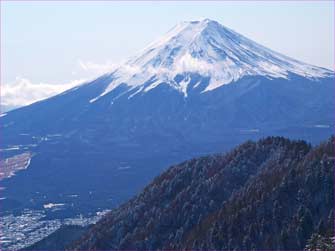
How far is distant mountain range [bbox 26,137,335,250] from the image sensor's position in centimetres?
5594

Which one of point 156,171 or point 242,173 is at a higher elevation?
point 242,173

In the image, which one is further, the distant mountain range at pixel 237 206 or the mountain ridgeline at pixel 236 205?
the mountain ridgeline at pixel 236 205

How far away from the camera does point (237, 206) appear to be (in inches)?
2382

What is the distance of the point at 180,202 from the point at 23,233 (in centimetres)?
5002

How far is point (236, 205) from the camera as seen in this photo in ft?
200

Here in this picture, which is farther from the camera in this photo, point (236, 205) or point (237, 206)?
point (236, 205)

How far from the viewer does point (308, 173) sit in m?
59.7

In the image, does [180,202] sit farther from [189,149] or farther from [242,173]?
[189,149]

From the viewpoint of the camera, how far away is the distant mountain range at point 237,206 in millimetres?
55938

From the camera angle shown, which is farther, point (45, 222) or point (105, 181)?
point (105, 181)

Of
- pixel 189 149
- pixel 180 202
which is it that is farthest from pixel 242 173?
pixel 189 149

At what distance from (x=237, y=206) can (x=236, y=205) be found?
13.7 inches

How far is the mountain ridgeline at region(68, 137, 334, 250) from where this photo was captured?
56.2 metres

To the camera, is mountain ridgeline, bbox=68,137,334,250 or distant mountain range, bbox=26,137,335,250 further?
mountain ridgeline, bbox=68,137,334,250
